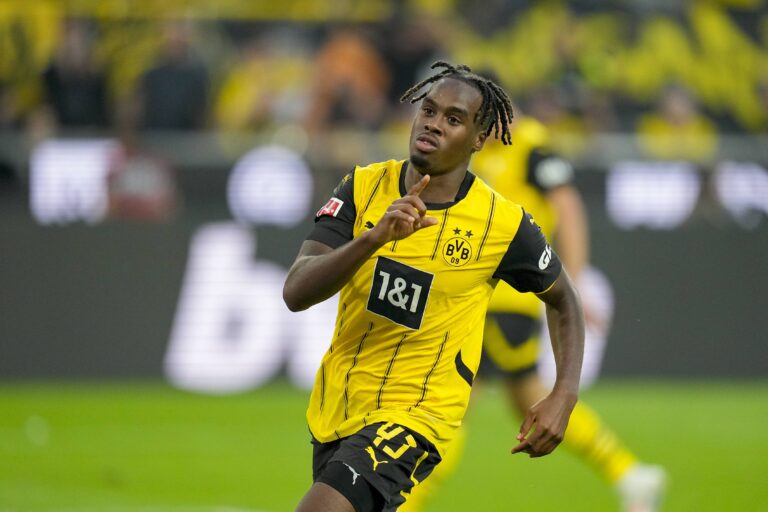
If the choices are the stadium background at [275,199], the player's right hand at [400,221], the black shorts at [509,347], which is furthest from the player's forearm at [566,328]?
the stadium background at [275,199]

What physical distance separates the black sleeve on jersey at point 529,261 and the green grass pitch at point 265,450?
3203 mm

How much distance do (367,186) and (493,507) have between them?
4.01m

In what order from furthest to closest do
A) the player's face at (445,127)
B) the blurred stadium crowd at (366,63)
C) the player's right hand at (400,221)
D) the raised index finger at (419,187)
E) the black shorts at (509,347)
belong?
the blurred stadium crowd at (366,63) < the black shorts at (509,347) < the player's face at (445,127) < the raised index finger at (419,187) < the player's right hand at (400,221)

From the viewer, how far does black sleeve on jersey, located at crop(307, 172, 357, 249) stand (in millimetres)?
4863

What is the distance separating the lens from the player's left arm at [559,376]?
15.9 ft

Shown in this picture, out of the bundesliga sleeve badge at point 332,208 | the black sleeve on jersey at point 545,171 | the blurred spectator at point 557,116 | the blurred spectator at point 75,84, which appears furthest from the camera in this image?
the blurred spectator at point 557,116

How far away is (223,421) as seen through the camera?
38.9 feet

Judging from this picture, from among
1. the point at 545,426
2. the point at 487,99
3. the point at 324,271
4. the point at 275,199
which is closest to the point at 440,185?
the point at 487,99

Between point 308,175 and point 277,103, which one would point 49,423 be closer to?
point 308,175

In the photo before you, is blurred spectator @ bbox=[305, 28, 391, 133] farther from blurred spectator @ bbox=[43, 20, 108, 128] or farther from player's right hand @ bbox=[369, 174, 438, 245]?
player's right hand @ bbox=[369, 174, 438, 245]

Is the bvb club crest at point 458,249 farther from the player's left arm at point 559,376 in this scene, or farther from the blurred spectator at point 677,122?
the blurred spectator at point 677,122

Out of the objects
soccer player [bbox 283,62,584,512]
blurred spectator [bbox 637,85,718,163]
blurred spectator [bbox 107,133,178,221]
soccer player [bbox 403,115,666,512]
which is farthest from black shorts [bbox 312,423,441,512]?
blurred spectator [bbox 637,85,718,163]

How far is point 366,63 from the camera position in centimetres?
1584

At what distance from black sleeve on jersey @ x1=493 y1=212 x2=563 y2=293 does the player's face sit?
0.39 m
